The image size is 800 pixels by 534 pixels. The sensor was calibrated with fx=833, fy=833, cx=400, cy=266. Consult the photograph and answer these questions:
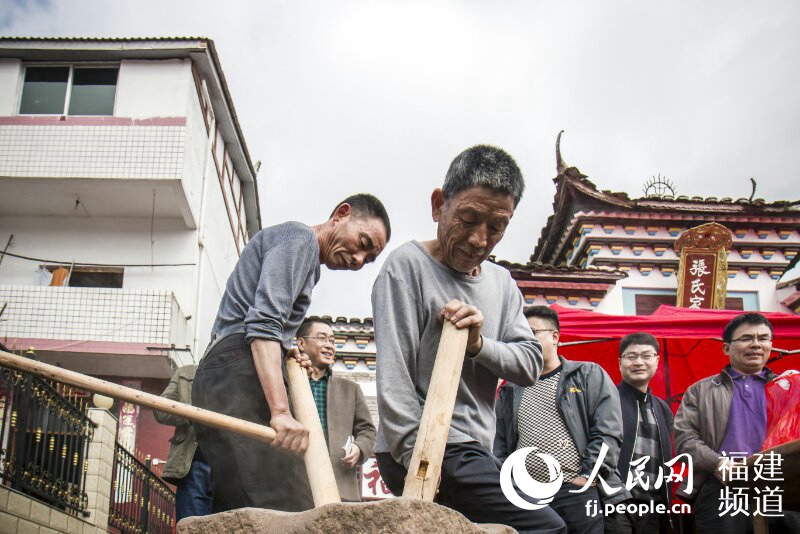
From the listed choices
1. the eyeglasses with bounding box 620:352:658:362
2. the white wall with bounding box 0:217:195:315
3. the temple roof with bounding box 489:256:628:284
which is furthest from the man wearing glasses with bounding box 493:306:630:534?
the white wall with bounding box 0:217:195:315

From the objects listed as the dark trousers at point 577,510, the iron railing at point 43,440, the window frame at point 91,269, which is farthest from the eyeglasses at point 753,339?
the window frame at point 91,269

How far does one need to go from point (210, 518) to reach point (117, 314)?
14.3 metres

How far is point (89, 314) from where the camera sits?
1584 centimetres

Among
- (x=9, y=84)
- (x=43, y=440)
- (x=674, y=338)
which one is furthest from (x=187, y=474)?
(x=9, y=84)

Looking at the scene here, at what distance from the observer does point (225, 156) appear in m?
21.4

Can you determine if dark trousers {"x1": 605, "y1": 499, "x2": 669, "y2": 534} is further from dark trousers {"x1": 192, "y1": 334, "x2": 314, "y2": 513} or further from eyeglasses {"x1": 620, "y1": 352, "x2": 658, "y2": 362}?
dark trousers {"x1": 192, "y1": 334, "x2": 314, "y2": 513}

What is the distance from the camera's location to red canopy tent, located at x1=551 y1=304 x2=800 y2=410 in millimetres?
7176

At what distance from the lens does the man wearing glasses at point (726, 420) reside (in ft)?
14.8

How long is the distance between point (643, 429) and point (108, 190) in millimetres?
14145

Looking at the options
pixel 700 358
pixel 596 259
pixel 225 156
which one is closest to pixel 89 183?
pixel 225 156

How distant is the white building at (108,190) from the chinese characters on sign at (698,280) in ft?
30.6

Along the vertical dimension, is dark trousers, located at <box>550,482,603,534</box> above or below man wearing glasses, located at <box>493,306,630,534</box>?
below

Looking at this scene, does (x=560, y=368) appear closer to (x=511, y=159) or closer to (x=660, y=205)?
(x=511, y=159)

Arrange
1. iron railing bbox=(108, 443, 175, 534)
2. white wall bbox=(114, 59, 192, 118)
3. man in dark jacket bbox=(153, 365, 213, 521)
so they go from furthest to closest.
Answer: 1. white wall bbox=(114, 59, 192, 118)
2. iron railing bbox=(108, 443, 175, 534)
3. man in dark jacket bbox=(153, 365, 213, 521)
